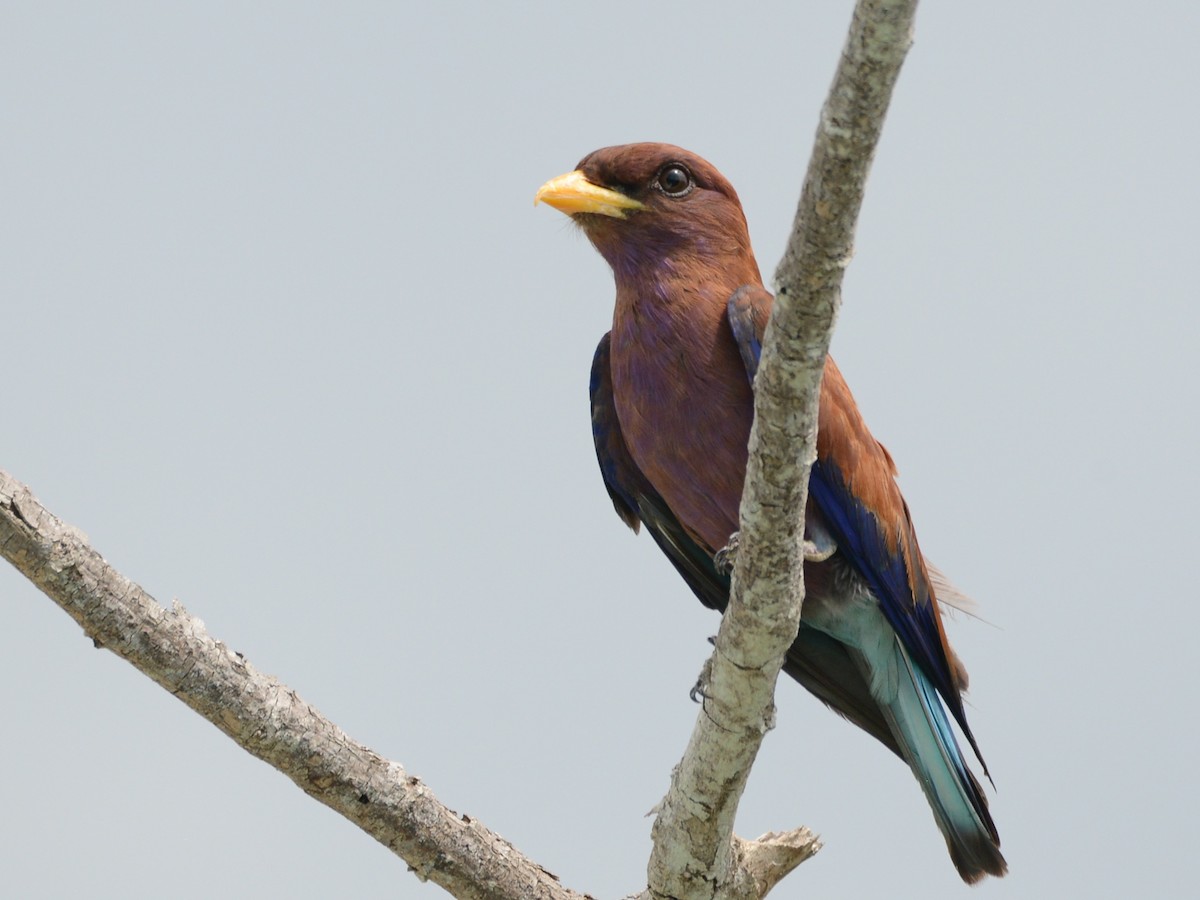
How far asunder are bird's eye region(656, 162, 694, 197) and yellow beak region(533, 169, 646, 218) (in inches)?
4.6

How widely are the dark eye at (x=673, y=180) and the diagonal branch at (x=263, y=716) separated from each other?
2.12 meters

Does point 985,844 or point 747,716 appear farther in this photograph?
point 985,844

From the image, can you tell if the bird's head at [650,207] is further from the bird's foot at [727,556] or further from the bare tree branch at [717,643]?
the bare tree branch at [717,643]

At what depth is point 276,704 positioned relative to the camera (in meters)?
4.13

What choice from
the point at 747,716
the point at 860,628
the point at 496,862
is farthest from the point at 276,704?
the point at 860,628

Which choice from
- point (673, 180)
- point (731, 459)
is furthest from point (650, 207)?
point (731, 459)

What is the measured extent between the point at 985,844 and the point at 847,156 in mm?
3084

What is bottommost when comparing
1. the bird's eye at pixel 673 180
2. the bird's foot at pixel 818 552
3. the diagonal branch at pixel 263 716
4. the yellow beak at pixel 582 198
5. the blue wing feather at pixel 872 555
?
Result: the diagonal branch at pixel 263 716

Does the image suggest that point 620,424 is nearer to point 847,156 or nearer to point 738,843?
point 738,843

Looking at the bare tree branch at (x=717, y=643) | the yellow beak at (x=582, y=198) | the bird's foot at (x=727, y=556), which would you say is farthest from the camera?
the yellow beak at (x=582, y=198)

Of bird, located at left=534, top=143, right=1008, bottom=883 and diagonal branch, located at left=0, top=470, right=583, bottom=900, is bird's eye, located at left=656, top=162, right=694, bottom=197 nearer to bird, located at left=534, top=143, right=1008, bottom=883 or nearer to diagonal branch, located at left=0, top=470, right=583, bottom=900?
bird, located at left=534, top=143, right=1008, bottom=883

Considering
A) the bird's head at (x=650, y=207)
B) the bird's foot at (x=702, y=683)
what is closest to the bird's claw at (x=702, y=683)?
the bird's foot at (x=702, y=683)

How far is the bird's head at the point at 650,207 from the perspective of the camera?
4922mm

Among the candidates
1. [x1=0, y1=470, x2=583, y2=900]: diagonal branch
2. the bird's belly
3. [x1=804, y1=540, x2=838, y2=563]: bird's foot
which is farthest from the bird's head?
[x1=0, y1=470, x2=583, y2=900]: diagonal branch
